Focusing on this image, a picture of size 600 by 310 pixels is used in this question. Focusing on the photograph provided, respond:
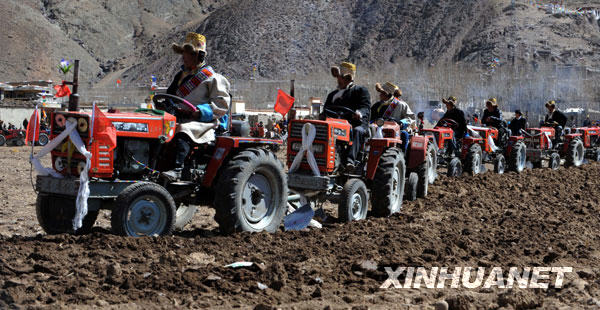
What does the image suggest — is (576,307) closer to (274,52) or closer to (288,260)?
(288,260)

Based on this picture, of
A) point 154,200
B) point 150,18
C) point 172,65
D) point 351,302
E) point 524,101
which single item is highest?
point 150,18

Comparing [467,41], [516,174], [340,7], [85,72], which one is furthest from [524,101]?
[85,72]

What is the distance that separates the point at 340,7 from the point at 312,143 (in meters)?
108

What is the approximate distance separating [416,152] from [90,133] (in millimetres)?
6733

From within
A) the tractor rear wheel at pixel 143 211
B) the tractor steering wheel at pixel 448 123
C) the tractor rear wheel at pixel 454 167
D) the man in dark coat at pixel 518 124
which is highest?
the man in dark coat at pixel 518 124

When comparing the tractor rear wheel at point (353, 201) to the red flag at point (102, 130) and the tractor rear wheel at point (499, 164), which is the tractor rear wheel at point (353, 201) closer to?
the red flag at point (102, 130)

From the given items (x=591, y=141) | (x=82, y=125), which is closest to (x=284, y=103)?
(x=82, y=125)

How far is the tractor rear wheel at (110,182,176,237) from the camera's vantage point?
6406 mm

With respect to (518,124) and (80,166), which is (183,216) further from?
(518,124)

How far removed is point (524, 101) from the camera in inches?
2844

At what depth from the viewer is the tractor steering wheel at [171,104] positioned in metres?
7.26

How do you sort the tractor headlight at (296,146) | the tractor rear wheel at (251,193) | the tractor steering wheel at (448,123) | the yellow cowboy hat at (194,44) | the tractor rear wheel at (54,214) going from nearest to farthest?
1. the tractor rear wheel at (54,214)
2. the tractor rear wheel at (251,193)
3. the yellow cowboy hat at (194,44)
4. the tractor headlight at (296,146)
5. the tractor steering wheel at (448,123)

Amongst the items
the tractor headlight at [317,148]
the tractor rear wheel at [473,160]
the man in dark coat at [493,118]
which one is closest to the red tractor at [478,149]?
the tractor rear wheel at [473,160]

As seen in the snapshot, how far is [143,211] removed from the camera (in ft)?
21.8
